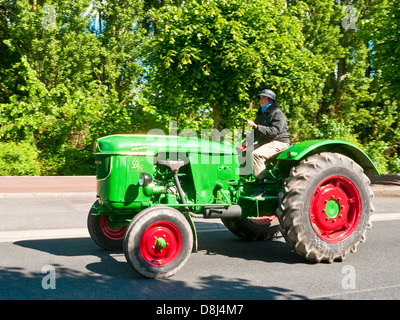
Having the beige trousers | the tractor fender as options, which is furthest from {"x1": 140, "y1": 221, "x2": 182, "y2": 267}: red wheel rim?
the tractor fender

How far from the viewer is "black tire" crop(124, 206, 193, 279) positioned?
4.54 m

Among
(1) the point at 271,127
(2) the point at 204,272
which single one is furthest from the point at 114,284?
(1) the point at 271,127

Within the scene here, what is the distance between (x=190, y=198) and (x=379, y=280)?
7.60ft

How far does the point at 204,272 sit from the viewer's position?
494 centimetres

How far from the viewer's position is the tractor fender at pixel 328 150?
5.37 m

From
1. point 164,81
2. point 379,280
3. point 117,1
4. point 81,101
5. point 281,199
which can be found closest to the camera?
point 379,280

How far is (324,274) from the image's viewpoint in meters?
4.88

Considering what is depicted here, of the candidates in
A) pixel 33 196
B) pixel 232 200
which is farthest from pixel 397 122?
pixel 232 200

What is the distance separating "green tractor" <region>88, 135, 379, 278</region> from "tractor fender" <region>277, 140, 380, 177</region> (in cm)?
2

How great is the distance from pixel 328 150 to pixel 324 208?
3.42ft

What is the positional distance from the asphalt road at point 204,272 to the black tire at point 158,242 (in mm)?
142

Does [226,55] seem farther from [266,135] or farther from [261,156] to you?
[261,156]

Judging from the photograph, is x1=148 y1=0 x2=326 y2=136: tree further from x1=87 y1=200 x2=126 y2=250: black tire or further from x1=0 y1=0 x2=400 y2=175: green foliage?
x1=87 y1=200 x2=126 y2=250: black tire
